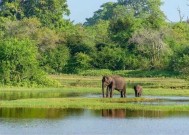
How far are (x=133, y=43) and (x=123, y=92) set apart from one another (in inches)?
1231

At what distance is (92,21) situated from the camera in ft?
440

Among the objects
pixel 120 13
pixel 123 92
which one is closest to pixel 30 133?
pixel 123 92

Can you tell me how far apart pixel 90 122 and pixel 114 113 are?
3822 mm

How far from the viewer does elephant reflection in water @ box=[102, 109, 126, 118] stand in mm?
30831

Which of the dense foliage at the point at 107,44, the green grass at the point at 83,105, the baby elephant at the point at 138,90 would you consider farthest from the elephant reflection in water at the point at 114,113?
the dense foliage at the point at 107,44

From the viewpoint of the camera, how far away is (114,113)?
31.9 m

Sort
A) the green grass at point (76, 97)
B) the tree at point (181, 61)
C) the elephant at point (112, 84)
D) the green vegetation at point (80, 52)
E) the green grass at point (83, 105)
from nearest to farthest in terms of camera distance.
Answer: the green grass at point (83, 105) < the green grass at point (76, 97) < the elephant at point (112, 84) < the green vegetation at point (80, 52) < the tree at point (181, 61)

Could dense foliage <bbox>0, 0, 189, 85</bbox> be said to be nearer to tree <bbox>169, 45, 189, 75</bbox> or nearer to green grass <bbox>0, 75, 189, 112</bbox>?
tree <bbox>169, 45, 189, 75</bbox>

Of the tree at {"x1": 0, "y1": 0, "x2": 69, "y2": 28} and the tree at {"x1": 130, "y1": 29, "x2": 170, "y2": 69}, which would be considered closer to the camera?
the tree at {"x1": 130, "y1": 29, "x2": 170, "y2": 69}

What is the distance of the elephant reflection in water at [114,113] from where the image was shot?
1214 inches

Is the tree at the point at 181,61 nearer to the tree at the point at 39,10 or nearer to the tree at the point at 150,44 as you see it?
the tree at the point at 150,44

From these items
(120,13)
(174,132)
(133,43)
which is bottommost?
(174,132)

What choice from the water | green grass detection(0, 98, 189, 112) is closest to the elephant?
green grass detection(0, 98, 189, 112)

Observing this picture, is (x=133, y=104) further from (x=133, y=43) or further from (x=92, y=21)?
(x=92, y=21)
